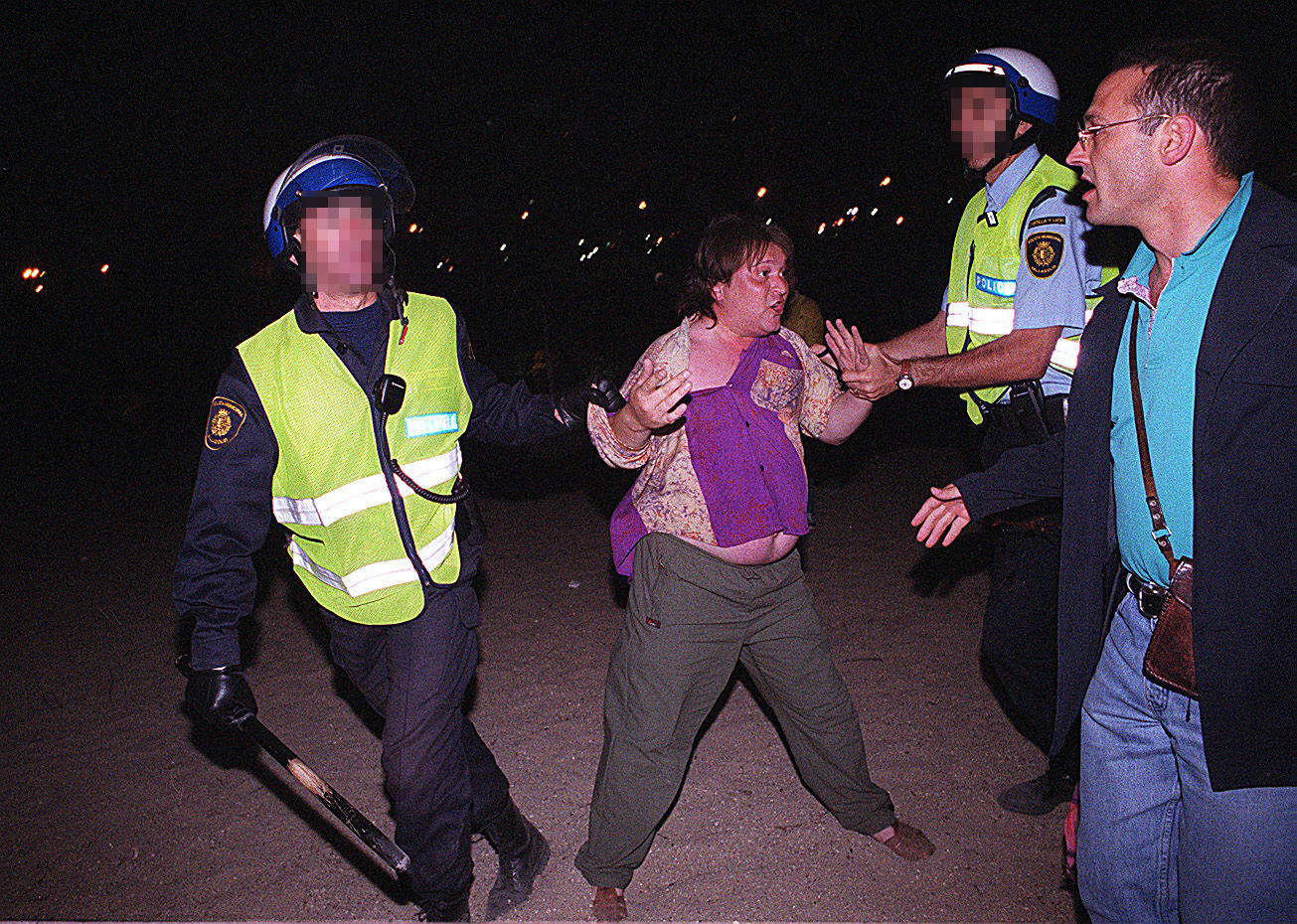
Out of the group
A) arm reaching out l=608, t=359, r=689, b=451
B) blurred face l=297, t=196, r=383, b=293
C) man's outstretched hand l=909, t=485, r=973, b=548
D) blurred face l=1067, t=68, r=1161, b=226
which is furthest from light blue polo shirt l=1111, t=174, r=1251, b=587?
blurred face l=297, t=196, r=383, b=293

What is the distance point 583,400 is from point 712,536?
0.62 metres

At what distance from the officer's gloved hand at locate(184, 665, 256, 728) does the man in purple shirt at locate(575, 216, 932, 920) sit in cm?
117

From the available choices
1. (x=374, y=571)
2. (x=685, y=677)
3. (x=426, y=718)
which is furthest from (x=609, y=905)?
(x=374, y=571)

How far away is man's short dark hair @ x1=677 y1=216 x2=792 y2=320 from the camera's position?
120 inches

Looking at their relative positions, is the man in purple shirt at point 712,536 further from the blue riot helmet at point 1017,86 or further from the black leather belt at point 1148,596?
the black leather belt at point 1148,596

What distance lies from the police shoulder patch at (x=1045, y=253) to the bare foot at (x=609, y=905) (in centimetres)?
266

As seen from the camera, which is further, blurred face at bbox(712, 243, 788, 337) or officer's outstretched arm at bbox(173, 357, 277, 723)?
blurred face at bbox(712, 243, 788, 337)

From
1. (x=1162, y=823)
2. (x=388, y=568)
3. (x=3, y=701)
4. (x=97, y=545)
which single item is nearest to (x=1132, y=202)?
(x=1162, y=823)

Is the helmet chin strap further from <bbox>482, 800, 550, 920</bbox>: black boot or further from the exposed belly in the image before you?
<bbox>482, 800, 550, 920</bbox>: black boot

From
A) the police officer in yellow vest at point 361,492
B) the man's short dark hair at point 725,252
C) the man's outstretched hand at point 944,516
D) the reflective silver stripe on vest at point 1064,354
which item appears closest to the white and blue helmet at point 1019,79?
the reflective silver stripe on vest at point 1064,354

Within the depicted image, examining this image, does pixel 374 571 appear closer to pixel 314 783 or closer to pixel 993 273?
pixel 314 783

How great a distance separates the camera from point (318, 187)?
275 centimetres

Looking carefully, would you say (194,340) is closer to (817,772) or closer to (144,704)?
(144,704)

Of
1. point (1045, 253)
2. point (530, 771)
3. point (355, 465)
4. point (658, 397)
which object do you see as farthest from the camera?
point (530, 771)
